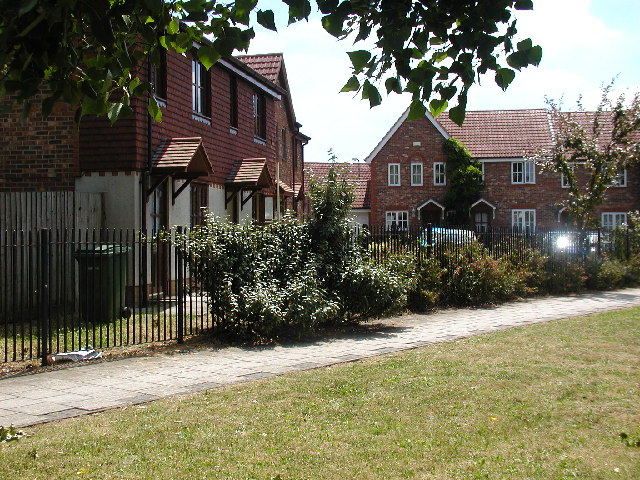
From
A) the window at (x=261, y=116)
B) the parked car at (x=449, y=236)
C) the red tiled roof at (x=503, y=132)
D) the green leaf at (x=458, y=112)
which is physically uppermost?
the red tiled roof at (x=503, y=132)

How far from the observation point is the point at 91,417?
6309mm

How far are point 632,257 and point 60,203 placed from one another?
1819cm

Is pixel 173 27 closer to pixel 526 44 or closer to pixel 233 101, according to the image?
pixel 526 44

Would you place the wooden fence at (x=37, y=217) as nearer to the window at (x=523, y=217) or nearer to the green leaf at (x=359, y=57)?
the green leaf at (x=359, y=57)

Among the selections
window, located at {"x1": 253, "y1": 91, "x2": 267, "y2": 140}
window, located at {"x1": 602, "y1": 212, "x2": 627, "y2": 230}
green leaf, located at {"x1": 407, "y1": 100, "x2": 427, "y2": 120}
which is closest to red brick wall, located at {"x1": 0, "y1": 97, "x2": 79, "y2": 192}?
window, located at {"x1": 253, "y1": 91, "x2": 267, "y2": 140}

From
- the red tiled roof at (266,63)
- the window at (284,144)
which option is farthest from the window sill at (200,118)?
the window at (284,144)

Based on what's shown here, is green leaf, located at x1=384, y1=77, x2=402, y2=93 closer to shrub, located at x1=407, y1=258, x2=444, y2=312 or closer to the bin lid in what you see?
the bin lid

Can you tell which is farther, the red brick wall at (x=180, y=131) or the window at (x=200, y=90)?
the window at (x=200, y=90)

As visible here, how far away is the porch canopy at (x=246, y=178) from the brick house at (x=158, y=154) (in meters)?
0.03

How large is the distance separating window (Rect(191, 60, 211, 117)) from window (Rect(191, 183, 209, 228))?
1.94 meters

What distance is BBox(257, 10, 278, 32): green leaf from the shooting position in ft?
14.9

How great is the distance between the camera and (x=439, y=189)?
42188 millimetres

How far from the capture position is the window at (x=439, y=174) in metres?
42.2

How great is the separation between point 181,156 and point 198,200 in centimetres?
336
